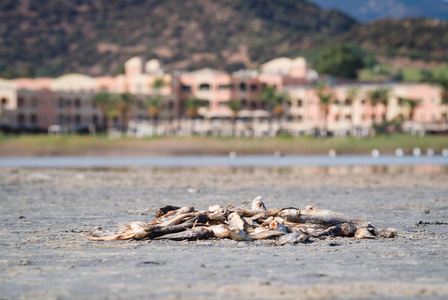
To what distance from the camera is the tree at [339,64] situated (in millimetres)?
155500

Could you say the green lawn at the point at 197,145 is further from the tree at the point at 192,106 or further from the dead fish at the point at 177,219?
the dead fish at the point at 177,219

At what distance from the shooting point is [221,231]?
15625mm

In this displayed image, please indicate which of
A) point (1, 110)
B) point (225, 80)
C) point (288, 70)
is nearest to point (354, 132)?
point (225, 80)

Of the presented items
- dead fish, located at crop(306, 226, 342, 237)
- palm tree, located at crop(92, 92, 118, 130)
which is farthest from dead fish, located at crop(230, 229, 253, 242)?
palm tree, located at crop(92, 92, 118, 130)

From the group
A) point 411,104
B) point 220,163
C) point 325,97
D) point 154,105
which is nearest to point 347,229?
point 220,163

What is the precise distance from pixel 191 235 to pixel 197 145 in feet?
222

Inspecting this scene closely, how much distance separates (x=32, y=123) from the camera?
107812 mm

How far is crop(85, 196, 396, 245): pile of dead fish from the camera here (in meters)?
15.5

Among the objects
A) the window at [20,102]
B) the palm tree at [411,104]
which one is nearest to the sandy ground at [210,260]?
the palm tree at [411,104]

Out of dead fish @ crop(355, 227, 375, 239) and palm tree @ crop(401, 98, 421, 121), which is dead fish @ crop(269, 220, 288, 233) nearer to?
dead fish @ crop(355, 227, 375, 239)

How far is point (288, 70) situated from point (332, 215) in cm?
11467

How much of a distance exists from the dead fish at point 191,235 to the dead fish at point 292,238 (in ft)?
4.74

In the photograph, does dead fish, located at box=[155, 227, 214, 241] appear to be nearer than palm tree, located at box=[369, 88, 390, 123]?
Yes

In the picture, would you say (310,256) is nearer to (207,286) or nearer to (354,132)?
(207,286)
